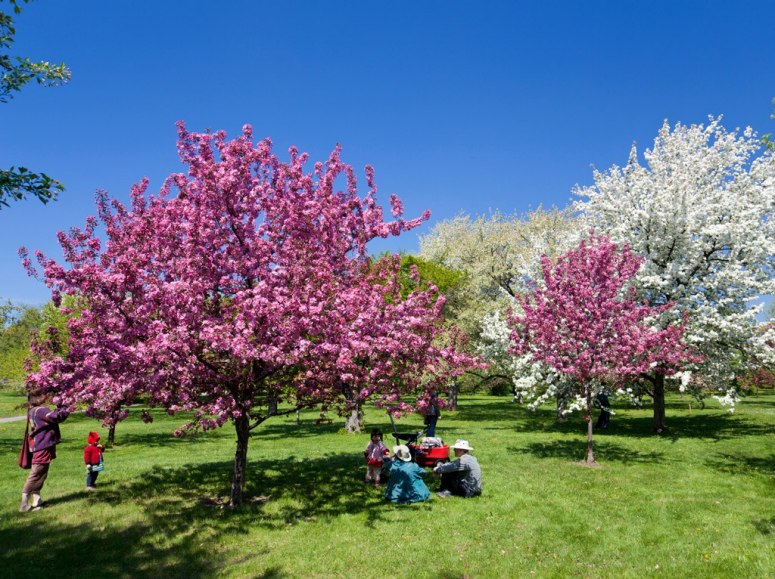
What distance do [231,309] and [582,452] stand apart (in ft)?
46.6

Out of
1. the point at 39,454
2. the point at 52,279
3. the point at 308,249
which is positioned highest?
the point at 308,249

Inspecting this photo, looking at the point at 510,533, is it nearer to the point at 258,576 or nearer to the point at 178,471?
the point at 258,576

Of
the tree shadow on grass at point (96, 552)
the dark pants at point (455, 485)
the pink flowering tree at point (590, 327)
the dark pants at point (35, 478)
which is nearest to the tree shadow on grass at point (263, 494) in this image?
the tree shadow on grass at point (96, 552)

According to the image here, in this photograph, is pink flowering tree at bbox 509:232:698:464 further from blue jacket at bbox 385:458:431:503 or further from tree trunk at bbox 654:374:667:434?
tree trunk at bbox 654:374:667:434

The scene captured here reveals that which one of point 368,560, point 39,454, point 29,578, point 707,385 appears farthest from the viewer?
point 707,385

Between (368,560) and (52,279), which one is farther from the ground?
(52,279)

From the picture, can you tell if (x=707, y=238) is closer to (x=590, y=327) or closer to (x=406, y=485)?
(x=590, y=327)

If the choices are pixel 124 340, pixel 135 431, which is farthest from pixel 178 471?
pixel 135 431

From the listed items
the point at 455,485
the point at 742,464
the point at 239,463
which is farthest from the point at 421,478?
the point at 742,464

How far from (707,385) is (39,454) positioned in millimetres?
24328

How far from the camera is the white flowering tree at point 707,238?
2200 cm

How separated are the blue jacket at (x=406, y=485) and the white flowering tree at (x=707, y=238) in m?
14.0

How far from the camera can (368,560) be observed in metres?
8.62

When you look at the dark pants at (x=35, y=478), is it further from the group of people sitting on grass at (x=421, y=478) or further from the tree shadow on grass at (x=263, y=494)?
the group of people sitting on grass at (x=421, y=478)
